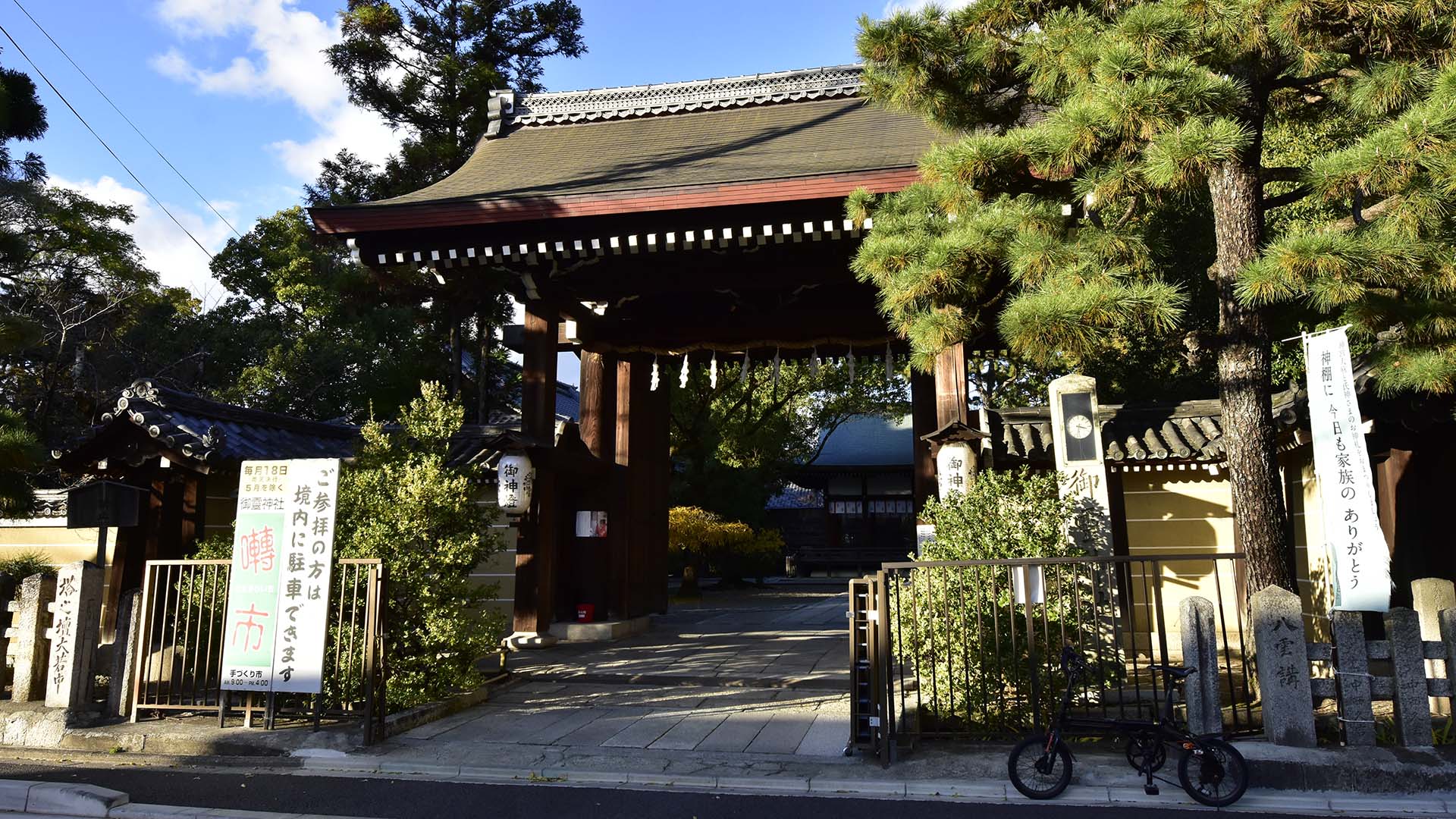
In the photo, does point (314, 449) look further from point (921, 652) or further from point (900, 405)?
point (900, 405)

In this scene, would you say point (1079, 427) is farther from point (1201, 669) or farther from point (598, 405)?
point (598, 405)

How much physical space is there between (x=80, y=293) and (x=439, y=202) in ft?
45.6

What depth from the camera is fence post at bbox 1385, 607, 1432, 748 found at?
18.0 feet

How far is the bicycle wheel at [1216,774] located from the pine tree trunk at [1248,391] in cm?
153

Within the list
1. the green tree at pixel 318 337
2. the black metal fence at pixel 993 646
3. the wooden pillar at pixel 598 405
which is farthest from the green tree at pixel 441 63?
the black metal fence at pixel 993 646

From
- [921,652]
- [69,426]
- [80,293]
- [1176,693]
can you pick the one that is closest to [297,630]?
[921,652]

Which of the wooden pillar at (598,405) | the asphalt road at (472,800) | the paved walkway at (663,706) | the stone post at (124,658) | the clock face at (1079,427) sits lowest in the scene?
the asphalt road at (472,800)

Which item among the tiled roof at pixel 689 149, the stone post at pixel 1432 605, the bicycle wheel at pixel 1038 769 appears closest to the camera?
the bicycle wheel at pixel 1038 769

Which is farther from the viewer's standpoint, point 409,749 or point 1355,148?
point 409,749

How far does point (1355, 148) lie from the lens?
225 inches

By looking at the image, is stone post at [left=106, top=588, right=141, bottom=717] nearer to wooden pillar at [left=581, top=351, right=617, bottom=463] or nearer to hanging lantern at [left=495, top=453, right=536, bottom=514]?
hanging lantern at [left=495, top=453, right=536, bottom=514]

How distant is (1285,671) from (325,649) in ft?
22.5

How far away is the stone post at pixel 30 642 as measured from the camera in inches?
289

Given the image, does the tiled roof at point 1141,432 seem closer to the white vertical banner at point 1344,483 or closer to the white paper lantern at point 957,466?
the white paper lantern at point 957,466
